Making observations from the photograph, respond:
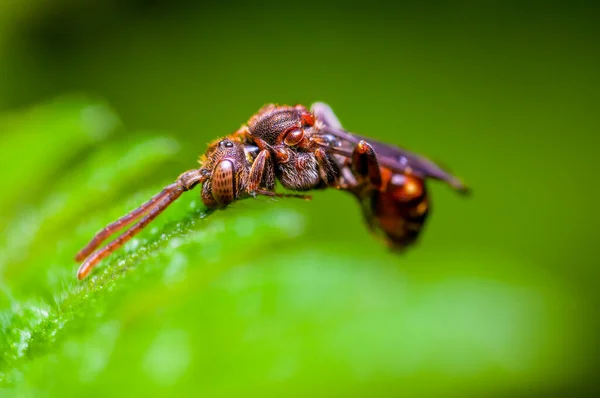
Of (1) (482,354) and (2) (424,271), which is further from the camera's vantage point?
(2) (424,271)

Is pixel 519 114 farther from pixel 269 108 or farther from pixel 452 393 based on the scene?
pixel 269 108

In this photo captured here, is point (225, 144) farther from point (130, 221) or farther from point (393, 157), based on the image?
point (393, 157)

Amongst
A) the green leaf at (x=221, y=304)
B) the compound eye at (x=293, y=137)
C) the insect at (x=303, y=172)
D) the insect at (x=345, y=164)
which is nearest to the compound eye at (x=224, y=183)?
the insect at (x=303, y=172)

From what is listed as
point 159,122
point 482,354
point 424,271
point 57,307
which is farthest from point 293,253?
point 159,122

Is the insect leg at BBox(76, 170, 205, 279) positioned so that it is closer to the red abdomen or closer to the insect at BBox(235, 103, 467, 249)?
the insect at BBox(235, 103, 467, 249)

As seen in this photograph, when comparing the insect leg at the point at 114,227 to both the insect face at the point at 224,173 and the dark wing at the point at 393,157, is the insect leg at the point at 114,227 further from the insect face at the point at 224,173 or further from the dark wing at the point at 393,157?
the dark wing at the point at 393,157

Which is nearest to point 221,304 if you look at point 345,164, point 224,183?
point 224,183

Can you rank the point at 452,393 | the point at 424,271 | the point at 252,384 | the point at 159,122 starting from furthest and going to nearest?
1. the point at 159,122
2. the point at 424,271
3. the point at 452,393
4. the point at 252,384

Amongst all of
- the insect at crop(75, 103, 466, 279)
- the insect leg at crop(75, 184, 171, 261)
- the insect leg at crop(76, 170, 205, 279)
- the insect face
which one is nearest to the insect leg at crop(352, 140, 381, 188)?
the insect at crop(75, 103, 466, 279)
